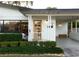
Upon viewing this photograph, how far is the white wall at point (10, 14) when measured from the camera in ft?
80.8

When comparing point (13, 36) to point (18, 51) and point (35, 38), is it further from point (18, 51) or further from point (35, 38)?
point (18, 51)

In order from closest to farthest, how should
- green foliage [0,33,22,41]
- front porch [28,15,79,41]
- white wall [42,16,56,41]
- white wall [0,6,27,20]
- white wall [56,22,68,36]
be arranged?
green foliage [0,33,22,41] → front porch [28,15,79,41] → white wall [42,16,56,41] → white wall [0,6,27,20] → white wall [56,22,68,36]

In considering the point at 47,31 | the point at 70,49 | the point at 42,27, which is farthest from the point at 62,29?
the point at 70,49

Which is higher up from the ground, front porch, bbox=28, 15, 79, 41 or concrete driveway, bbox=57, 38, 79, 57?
front porch, bbox=28, 15, 79, 41

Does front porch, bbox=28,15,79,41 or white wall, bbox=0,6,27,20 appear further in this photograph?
white wall, bbox=0,6,27,20

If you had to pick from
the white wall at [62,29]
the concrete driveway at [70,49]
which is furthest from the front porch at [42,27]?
the white wall at [62,29]

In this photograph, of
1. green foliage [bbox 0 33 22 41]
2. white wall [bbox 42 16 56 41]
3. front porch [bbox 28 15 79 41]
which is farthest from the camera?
white wall [bbox 42 16 56 41]

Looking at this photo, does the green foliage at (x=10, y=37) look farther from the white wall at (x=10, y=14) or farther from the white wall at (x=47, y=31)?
the white wall at (x=47, y=31)

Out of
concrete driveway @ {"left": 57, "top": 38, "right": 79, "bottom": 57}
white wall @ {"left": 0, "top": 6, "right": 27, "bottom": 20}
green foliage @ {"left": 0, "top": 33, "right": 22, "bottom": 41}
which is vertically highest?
white wall @ {"left": 0, "top": 6, "right": 27, "bottom": 20}

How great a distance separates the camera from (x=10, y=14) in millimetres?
24672

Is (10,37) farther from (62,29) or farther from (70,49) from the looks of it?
→ (62,29)

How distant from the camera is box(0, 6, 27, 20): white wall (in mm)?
24625

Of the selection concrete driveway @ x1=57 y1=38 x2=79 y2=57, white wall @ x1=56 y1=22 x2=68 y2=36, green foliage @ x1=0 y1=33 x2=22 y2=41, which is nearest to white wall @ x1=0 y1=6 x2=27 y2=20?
green foliage @ x1=0 y1=33 x2=22 y2=41

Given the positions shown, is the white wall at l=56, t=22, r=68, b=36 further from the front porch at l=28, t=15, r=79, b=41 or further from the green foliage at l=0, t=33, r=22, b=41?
the green foliage at l=0, t=33, r=22, b=41
